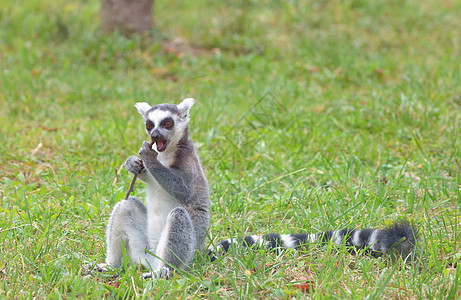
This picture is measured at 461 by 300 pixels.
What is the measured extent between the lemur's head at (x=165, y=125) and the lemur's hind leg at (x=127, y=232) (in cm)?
40

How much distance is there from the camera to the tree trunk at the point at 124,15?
8.24 m

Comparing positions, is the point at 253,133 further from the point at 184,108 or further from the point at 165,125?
the point at 165,125

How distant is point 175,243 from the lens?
2926mm

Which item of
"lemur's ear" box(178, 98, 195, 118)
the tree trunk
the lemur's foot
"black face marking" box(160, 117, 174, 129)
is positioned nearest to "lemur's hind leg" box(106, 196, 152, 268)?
the lemur's foot

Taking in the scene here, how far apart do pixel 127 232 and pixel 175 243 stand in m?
0.38

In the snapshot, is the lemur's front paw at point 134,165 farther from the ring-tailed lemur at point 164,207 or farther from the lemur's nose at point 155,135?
the lemur's nose at point 155,135

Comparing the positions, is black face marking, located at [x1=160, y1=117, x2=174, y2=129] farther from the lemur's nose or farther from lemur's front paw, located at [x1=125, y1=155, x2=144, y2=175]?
lemur's front paw, located at [x1=125, y1=155, x2=144, y2=175]

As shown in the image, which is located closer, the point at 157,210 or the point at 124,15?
the point at 157,210

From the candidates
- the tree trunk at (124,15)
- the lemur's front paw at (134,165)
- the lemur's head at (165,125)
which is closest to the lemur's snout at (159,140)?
the lemur's head at (165,125)

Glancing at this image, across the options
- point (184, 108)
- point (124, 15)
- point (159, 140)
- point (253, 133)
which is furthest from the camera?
point (124, 15)

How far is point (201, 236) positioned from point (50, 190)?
1633mm

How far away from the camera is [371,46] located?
873cm

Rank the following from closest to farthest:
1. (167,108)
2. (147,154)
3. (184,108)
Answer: (147,154)
(167,108)
(184,108)

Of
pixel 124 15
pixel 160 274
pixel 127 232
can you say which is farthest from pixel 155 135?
pixel 124 15
